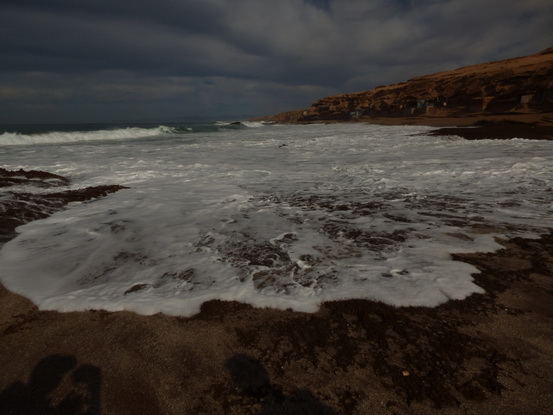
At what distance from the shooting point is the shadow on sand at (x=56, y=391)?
1.75 m

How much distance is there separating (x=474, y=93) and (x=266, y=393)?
1724 inches

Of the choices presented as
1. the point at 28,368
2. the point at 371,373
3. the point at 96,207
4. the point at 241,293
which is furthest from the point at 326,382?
the point at 96,207

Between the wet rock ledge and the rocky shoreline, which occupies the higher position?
the wet rock ledge

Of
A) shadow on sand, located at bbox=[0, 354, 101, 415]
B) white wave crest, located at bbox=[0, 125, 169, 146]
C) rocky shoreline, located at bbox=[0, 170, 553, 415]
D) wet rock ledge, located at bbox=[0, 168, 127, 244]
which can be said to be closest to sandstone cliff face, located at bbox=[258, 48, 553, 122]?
rocky shoreline, located at bbox=[0, 170, 553, 415]

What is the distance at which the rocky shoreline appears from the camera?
69.2 inches

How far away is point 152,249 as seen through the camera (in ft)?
12.6

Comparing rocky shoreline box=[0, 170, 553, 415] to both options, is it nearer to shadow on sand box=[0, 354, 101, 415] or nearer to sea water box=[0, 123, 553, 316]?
shadow on sand box=[0, 354, 101, 415]

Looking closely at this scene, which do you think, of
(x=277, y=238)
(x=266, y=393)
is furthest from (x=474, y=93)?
(x=266, y=393)

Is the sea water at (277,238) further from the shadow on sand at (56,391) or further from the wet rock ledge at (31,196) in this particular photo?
the shadow on sand at (56,391)

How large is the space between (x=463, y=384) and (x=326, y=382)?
87cm

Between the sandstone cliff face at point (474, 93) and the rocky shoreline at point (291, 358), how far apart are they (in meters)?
34.3

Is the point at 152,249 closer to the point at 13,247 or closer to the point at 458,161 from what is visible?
the point at 13,247

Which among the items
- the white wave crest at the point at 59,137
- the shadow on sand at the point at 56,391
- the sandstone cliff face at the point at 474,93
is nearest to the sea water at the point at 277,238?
the shadow on sand at the point at 56,391

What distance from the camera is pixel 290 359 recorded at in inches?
80.6
